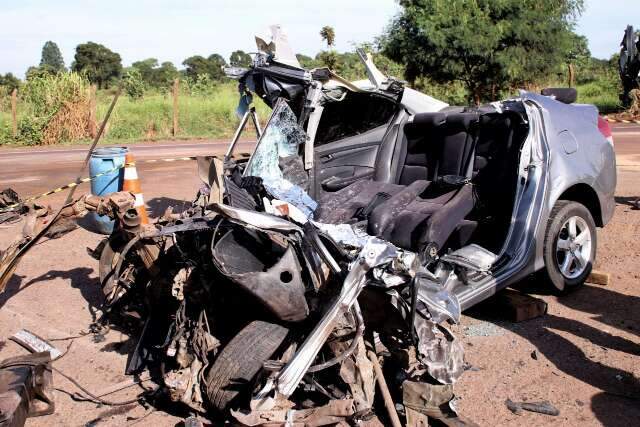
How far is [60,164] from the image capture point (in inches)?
576

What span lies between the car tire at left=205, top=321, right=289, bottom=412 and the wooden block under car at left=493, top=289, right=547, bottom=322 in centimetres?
200

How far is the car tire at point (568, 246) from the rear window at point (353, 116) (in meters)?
1.86

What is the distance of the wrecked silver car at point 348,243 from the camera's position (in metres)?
3.37

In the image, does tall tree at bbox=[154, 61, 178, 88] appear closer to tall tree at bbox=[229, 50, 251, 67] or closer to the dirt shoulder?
tall tree at bbox=[229, 50, 251, 67]

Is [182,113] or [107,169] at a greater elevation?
[107,169]

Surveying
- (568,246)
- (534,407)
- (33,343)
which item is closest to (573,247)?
(568,246)

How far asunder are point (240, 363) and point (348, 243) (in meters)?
0.95

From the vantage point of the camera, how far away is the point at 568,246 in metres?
4.90

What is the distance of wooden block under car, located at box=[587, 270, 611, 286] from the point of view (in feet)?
17.1

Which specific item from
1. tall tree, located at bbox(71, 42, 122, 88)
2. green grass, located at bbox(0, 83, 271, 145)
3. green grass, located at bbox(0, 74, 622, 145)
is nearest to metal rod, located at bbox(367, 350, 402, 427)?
green grass, located at bbox(0, 83, 271, 145)

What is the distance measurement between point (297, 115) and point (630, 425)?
11.4ft

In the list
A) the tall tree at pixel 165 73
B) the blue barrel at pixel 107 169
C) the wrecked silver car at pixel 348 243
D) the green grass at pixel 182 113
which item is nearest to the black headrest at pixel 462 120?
the wrecked silver car at pixel 348 243

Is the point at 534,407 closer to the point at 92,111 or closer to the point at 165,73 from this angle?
the point at 92,111

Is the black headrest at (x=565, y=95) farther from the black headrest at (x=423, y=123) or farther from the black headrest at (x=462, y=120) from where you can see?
the black headrest at (x=423, y=123)
